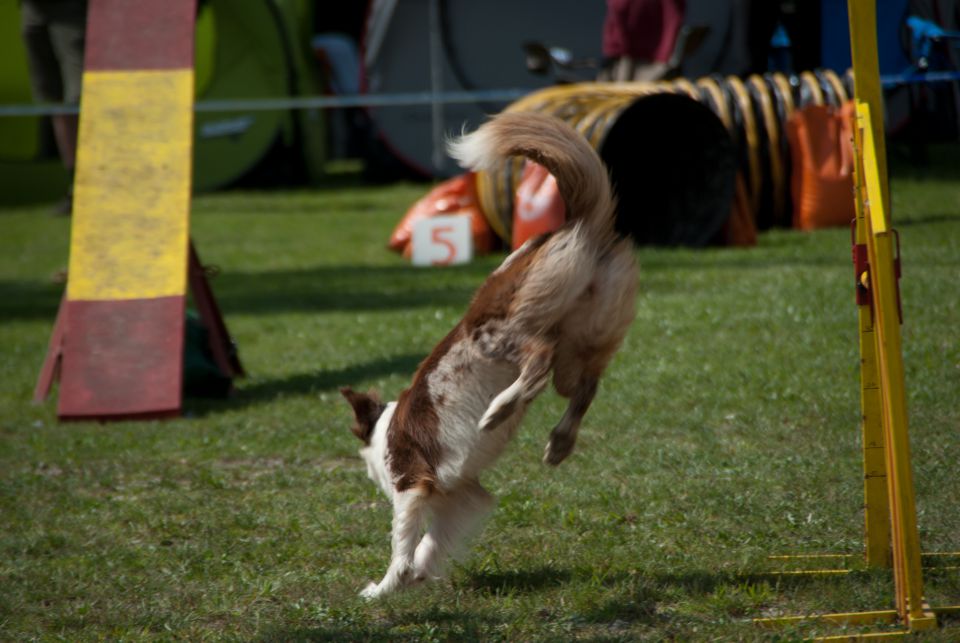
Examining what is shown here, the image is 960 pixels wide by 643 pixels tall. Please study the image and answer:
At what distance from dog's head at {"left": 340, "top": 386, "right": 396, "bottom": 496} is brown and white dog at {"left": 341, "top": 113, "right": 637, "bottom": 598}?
0.22 meters

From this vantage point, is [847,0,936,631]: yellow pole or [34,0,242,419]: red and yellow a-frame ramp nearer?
[847,0,936,631]: yellow pole

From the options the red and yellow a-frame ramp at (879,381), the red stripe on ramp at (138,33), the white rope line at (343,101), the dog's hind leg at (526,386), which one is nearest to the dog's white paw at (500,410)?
the dog's hind leg at (526,386)

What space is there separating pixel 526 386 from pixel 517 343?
0.52 feet

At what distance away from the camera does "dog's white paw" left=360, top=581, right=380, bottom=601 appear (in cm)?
390

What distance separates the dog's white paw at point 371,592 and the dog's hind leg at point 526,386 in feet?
2.52

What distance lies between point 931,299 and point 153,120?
5275 mm

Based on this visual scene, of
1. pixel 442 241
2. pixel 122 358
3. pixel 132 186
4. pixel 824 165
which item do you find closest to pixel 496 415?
pixel 122 358

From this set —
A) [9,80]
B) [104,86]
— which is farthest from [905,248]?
[9,80]

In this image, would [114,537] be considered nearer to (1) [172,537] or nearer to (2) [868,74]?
(1) [172,537]

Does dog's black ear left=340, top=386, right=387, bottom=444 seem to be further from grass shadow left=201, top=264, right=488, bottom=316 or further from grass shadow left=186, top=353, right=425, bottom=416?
grass shadow left=201, top=264, right=488, bottom=316

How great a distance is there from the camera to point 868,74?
3400 mm

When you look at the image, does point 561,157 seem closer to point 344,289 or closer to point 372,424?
point 372,424

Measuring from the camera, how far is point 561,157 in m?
3.65

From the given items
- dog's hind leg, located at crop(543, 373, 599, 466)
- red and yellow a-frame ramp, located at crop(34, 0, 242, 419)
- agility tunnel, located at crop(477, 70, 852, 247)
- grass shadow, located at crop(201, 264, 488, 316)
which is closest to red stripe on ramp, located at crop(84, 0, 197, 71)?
red and yellow a-frame ramp, located at crop(34, 0, 242, 419)
